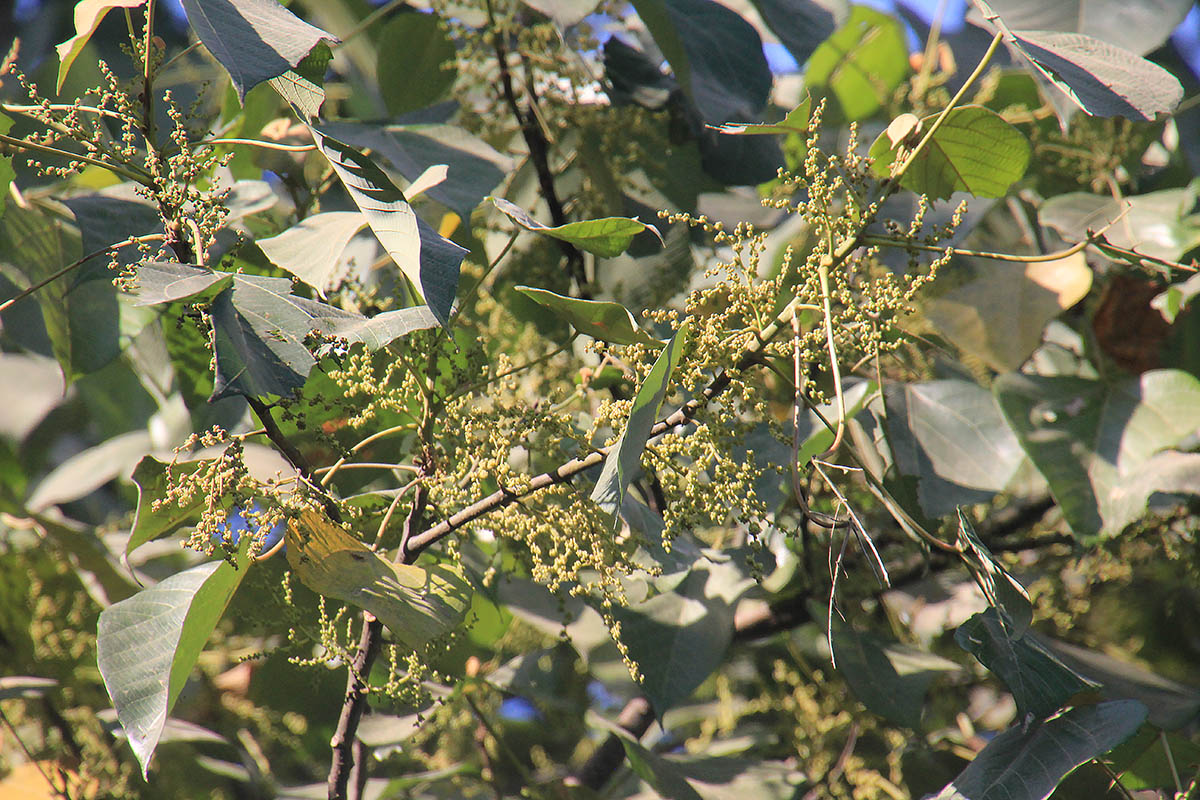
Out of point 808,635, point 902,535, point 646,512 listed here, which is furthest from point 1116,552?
point 646,512

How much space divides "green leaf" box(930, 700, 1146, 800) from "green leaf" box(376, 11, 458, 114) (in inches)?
34.7

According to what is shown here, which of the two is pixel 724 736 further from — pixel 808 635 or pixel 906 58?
pixel 906 58

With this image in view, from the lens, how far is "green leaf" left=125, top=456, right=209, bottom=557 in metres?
0.68

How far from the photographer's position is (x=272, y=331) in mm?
568

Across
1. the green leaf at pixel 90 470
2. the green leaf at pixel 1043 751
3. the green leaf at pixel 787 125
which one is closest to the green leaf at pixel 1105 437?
the green leaf at pixel 1043 751

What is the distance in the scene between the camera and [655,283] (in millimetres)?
1060

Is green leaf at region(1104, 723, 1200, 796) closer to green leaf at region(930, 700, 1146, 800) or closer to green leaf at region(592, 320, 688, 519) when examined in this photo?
green leaf at region(930, 700, 1146, 800)

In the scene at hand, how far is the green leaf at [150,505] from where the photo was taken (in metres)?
0.68

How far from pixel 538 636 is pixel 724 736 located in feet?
0.97

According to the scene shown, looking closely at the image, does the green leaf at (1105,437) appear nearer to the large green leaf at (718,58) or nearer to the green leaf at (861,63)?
the large green leaf at (718,58)

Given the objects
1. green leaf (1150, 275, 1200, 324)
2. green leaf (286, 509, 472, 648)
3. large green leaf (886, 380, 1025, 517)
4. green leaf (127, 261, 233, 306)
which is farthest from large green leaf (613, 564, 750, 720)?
green leaf (1150, 275, 1200, 324)

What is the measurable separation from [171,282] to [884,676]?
0.77 meters

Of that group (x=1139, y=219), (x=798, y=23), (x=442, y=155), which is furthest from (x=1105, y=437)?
(x=442, y=155)

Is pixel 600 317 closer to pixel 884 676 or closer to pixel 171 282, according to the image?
pixel 171 282
